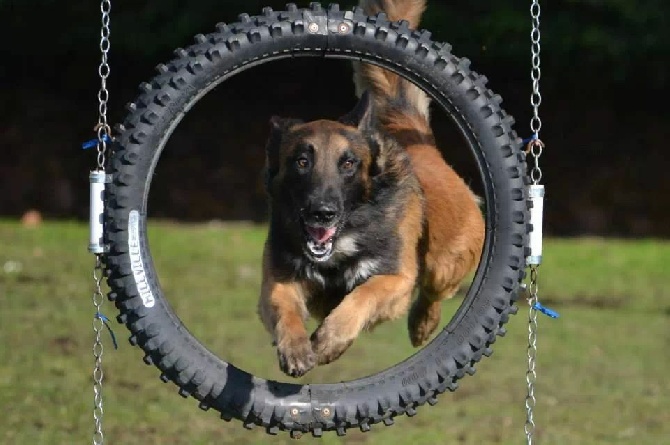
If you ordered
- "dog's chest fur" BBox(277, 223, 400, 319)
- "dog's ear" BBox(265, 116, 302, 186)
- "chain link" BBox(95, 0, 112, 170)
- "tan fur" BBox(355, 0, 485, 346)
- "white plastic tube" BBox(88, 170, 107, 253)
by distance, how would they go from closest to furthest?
"chain link" BBox(95, 0, 112, 170) < "white plastic tube" BBox(88, 170, 107, 253) < "dog's chest fur" BBox(277, 223, 400, 319) < "dog's ear" BBox(265, 116, 302, 186) < "tan fur" BBox(355, 0, 485, 346)

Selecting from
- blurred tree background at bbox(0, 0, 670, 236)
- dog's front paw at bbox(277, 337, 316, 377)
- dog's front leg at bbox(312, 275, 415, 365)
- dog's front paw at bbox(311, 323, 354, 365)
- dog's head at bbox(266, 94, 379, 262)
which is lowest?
dog's front paw at bbox(277, 337, 316, 377)

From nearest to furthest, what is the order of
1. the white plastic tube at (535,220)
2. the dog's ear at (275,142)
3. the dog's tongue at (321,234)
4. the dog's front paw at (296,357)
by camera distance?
the dog's front paw at (296,357) < the dog's tongue at (321,234) < the white plastic tube at (535,220) < the dog's ear at (275,142)

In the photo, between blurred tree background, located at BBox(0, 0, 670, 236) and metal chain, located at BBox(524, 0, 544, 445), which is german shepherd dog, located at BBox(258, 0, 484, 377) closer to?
metal chain, located at BBox(524, 0, 544, 445)

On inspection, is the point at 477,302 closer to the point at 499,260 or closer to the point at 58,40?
the point at 499,260

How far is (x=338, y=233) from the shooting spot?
7.77m

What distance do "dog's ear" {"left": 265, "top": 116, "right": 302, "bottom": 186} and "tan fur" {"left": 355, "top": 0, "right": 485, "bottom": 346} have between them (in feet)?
3.13

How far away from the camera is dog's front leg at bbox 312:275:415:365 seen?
7281 millimetres

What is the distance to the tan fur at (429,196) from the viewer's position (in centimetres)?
882

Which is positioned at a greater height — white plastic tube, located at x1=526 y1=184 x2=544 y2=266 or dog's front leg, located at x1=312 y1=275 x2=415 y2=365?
white plastic tube, located at x1=526 y1=184 x2=544 y2=266

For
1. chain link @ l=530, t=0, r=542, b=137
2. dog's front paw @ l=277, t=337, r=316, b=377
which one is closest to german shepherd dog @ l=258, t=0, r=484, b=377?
dog's front paw @ l=277, t=337, r=316, b=377

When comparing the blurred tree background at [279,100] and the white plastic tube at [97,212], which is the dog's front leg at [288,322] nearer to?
the white plastic tube at [97,212]

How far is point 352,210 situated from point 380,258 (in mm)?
324

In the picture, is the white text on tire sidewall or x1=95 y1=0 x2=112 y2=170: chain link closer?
x1=95 y1=0 x2=112 y2=170: chain link

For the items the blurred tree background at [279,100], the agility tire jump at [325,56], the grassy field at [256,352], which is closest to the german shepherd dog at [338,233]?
the agility tire jump at [325,56]
